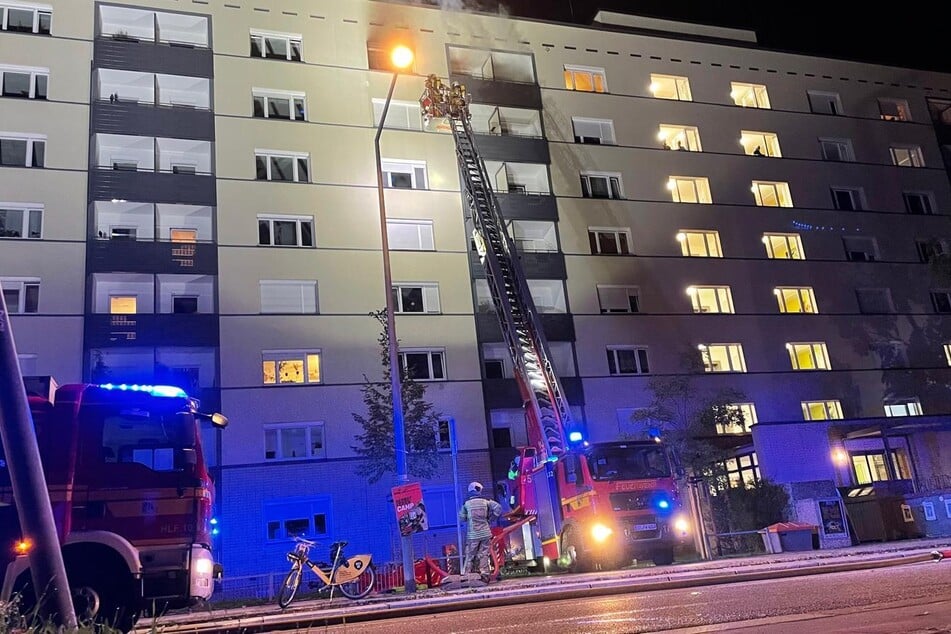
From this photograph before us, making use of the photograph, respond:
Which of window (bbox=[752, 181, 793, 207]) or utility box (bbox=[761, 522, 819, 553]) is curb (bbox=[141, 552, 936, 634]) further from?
window (bbox=[752, 181, 793, 207])

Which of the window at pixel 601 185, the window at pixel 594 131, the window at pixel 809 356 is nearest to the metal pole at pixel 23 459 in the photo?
Result: the window at pixel 601 185

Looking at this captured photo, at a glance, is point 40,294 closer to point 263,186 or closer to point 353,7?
point 263,186

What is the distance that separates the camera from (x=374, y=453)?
2694 centimetres

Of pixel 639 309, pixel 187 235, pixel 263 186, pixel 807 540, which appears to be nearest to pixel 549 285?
pixel 639 309

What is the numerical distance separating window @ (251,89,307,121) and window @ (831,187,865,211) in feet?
86.2

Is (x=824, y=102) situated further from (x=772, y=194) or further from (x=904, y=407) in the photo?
(x=904, y=407)

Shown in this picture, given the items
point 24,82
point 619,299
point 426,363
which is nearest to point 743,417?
point 619,299

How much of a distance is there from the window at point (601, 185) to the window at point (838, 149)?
12.7 metres

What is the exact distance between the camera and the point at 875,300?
3906 centimetres

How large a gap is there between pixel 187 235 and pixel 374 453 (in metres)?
10.9

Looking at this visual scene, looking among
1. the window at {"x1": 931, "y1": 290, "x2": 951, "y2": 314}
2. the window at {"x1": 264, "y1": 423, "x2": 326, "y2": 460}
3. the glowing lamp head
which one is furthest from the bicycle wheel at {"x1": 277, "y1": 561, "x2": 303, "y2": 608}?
the window at {"x1": 931, "y1": 290, "x2": 951, "y2": 314}

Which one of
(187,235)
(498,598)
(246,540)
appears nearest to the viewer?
(498,598)

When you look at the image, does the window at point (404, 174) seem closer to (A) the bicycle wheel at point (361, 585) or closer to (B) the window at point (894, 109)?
(A) the bicycle wheel at point (361, 585)

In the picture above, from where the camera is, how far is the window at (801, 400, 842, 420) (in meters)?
35.2
